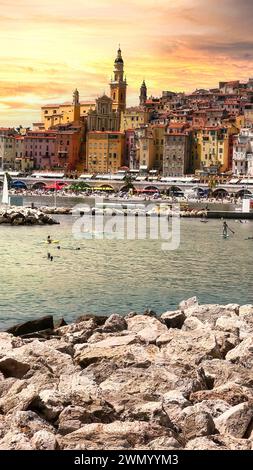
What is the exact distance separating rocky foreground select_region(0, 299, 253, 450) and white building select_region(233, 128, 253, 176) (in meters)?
23.3

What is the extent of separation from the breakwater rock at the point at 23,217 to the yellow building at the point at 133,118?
1815 cm

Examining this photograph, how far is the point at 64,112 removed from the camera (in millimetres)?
31047

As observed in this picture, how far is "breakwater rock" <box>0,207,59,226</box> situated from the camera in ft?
37.2

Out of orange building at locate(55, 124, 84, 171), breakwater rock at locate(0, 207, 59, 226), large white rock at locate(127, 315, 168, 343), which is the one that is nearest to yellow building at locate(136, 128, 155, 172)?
orange building at locate(55, 124, 84, 171)

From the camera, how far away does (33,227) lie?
11.0m

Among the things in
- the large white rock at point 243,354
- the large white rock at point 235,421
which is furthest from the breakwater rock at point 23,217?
the large white rock at point 235,421

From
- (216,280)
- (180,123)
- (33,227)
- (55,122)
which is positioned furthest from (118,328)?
(55,122)

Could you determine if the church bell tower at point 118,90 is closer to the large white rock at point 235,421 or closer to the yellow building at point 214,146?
the yellow building at point 214,146

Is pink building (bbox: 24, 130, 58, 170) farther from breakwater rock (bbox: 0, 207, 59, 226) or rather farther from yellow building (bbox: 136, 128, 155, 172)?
breakwater rock (bbox: 0, 207, 59, 226)

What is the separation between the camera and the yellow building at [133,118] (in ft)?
97.3

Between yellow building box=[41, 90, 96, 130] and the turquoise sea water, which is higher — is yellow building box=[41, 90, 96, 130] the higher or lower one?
the higher one

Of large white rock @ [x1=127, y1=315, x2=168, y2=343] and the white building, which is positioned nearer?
large white rock @ [x1=127, y1=315, x2=168, y2=343]

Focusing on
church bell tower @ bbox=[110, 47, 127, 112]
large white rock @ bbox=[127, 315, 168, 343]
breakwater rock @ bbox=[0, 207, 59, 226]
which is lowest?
breakwater rock @ bbox=[0, 207, 59, 226]

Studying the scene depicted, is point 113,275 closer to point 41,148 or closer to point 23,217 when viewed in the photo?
point 23,217
